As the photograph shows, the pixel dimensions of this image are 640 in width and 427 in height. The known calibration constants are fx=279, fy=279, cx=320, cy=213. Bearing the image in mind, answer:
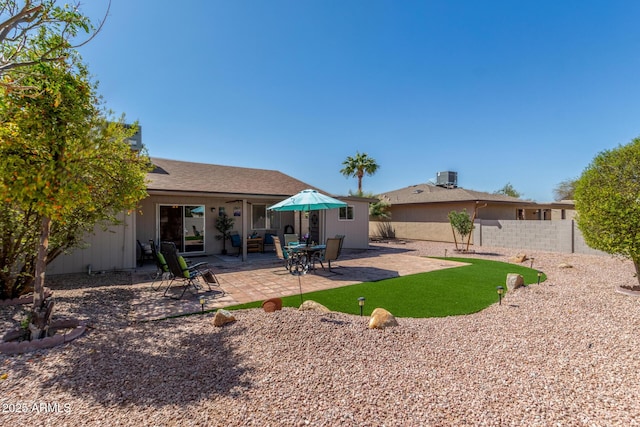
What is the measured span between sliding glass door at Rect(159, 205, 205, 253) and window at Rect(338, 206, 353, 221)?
6955 mm

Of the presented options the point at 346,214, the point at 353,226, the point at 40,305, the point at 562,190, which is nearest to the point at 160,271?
the point at 40,305

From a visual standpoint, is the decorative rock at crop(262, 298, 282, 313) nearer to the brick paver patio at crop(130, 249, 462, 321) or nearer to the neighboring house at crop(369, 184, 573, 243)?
the brick paver patio at crop(130, 249, 462, 321)

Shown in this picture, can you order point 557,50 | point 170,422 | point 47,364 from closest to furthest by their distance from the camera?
point 170,422 < point 47,364 < point 557,50

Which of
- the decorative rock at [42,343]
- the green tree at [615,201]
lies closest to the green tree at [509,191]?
the green tree at [615,201]

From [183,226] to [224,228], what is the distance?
1698 millimetres

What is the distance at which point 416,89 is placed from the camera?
14000mm

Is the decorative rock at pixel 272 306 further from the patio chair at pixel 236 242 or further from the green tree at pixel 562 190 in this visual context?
the green tree at pixel 562 190

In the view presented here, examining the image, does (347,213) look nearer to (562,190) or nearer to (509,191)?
(562,190)

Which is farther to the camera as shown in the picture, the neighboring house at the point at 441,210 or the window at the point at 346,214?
the neighboring house at the point at 441,210

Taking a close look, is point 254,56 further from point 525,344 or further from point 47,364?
point 525,344

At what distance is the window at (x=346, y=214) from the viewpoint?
49.7 feet

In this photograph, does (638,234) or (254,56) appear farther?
(254,56)

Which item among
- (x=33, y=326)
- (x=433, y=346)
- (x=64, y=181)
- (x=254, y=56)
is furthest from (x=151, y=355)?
(x=254, y=56)

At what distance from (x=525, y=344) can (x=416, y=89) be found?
13128mm
